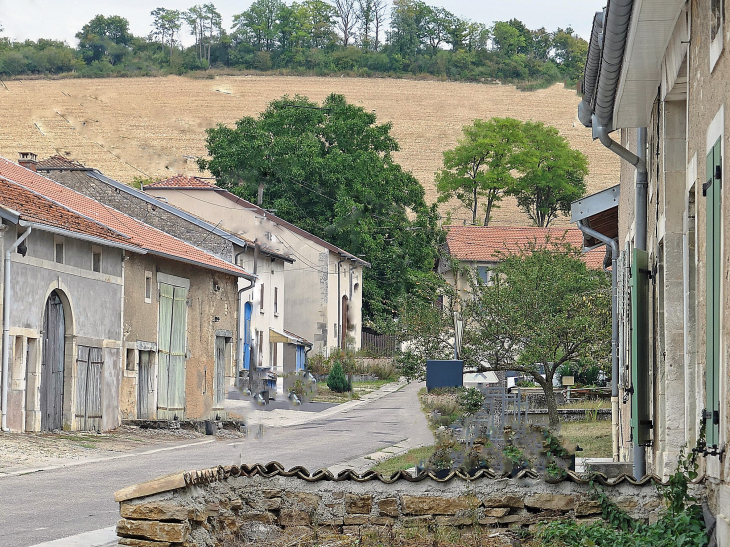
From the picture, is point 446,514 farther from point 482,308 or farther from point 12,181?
point 12,181

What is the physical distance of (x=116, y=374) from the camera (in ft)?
84.2

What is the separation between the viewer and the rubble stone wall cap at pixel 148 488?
7.52 m

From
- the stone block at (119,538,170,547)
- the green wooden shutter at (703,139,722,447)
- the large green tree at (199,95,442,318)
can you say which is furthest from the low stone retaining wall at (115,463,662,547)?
the large green tree at (199,95,442,318)

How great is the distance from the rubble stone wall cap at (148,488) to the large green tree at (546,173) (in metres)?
62.8

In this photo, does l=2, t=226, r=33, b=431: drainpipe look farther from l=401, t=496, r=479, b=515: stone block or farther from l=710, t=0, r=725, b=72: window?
l=710, t=0, r=725, b=72: window

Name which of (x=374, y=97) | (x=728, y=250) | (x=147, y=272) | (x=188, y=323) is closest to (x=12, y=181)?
(x=147, y=272)

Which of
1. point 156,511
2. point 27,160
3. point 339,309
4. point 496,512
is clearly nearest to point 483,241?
Answer: point 339,309

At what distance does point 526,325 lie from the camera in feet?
68.9

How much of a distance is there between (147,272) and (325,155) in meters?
28.0

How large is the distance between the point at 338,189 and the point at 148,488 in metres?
45.2

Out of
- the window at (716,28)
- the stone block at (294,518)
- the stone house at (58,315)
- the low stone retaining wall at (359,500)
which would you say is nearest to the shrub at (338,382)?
the stone house at (58,315)

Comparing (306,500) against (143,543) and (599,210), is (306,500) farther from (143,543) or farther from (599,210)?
(599,210)

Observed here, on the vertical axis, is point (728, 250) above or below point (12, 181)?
below

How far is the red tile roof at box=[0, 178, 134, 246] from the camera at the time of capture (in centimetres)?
2103
